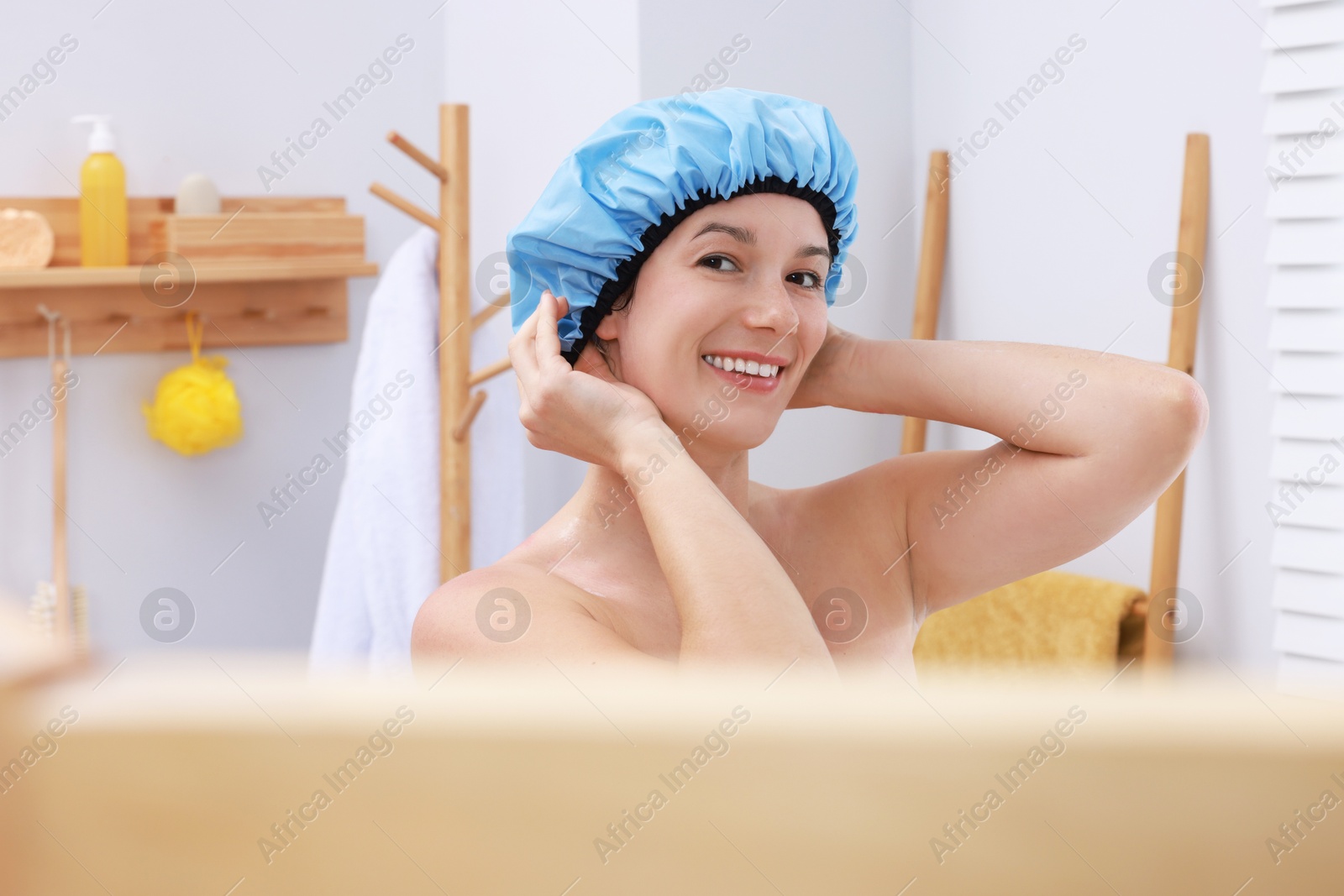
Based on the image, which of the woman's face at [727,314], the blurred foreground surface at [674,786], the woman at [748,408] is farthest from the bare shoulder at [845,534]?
the blurred foreground surface at [674,786]

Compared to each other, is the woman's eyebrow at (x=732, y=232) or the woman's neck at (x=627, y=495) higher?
the woman's eyebrow at (x=732, y=232)

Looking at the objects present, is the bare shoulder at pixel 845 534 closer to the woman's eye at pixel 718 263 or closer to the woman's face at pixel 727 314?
the woman's face at pixel 727 314

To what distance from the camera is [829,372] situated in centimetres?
104

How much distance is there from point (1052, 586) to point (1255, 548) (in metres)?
0.28

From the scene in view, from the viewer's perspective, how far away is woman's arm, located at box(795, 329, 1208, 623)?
37.3 inches

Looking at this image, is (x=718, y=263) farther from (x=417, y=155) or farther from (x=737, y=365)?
(x=417, y=155)

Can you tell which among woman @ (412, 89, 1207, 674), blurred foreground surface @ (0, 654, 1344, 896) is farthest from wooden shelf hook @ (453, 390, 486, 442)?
blurred foreground surface @ (0, 654, 1344, 896)

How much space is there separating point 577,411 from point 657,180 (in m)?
0.19

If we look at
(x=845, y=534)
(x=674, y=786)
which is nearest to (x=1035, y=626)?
(x=845, y=534)

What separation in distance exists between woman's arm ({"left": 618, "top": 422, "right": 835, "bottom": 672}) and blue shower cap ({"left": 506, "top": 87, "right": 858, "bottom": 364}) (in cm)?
22

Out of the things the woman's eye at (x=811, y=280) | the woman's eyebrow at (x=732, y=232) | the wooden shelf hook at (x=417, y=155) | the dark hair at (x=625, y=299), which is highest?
the wooden shelf hook at (x=417, y=155)

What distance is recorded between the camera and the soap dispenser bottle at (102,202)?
168 cm

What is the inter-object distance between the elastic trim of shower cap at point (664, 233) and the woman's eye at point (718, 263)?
38 mm

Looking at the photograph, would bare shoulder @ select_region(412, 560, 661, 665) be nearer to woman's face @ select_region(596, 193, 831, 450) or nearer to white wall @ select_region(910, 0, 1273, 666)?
woman's face @ select_region(596, 193, 831, 450)
